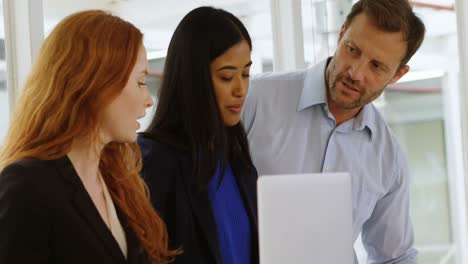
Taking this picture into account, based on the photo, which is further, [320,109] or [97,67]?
[320,109]

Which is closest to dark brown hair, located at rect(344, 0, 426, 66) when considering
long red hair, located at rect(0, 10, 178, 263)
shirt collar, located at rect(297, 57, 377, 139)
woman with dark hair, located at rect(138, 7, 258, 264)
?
shirt collar, located at rect(297, 57, 377, 139)

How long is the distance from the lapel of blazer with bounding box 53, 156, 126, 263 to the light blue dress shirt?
0.82 metres

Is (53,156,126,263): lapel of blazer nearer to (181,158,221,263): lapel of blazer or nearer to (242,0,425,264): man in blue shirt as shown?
(181,158,221,263): lapel of blazer

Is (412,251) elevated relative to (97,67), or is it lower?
lower

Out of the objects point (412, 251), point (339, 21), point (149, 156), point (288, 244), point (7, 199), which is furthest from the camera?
point (339, 21)

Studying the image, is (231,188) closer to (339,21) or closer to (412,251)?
(412,251)

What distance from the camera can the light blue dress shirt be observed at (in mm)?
2361

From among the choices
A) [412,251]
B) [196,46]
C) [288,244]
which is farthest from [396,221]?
[288,244]

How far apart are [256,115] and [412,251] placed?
69 cm

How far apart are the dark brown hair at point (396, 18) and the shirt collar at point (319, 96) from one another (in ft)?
0.55

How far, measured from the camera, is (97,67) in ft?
5.08

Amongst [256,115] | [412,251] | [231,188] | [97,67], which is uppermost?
[97,67]

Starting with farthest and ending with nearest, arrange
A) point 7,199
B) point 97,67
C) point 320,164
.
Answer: point 320,164, point 97,67, point 7,199

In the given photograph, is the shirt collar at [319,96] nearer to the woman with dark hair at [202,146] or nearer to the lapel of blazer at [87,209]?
the woman with dark hair at [202,146]
